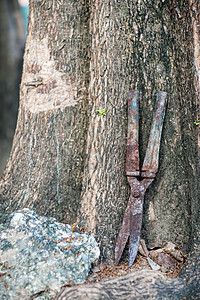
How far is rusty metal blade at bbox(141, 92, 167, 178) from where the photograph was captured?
2361 millimetres

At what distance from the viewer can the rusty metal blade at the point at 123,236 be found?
90.0 inches

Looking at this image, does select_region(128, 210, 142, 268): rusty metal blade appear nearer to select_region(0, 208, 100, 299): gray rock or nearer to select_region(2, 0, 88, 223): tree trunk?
select_region(0, 208, 100, 299): gray rock

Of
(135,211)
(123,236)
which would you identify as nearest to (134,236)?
(123,236)

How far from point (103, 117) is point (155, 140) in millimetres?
510

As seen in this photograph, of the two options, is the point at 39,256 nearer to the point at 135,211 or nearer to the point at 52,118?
the point at 135,211

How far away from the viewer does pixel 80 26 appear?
2.84 m

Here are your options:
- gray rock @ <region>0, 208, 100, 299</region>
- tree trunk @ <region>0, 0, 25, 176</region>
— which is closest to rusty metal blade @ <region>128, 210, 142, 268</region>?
gray rock @ <region>0, 208, 100, 299</region>

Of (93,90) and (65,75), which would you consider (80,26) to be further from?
(93,90)

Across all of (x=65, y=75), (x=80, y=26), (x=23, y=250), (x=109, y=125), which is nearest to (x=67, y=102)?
(x=65, y=75)

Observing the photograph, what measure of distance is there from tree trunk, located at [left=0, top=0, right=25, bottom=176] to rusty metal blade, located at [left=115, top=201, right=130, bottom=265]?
309 cm

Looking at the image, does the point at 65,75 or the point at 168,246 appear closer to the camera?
the point at 168,246

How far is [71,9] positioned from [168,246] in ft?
8.22

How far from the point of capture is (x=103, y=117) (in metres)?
2.49

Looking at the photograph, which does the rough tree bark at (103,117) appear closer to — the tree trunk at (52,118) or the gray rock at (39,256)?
the tree trunk at (52,118)
